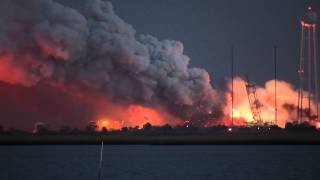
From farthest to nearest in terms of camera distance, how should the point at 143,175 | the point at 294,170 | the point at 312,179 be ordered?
the point at 294,170, the point at 143,175, the point at 312,179

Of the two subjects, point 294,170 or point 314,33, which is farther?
point 314,33

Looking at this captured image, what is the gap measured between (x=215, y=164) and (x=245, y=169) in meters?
13.4

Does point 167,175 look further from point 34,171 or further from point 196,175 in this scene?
point 34,171

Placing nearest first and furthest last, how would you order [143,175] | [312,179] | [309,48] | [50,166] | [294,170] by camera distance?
1. [312,179]
2. [143,175]
3. [294,170]
4. [50,166]
5. [309,48]

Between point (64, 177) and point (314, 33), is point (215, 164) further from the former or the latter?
point (314, 33)

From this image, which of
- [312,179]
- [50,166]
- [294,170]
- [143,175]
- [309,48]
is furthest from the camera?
[309,48]

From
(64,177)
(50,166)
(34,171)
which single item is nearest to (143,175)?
(64,177)

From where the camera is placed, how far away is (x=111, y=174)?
9844cm

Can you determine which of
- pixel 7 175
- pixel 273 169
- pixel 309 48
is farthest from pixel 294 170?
pixel 309 48

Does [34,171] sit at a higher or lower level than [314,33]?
lower

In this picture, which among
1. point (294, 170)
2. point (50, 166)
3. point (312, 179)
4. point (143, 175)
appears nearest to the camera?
point (312, 179)

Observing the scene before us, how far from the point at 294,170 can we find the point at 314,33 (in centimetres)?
9742

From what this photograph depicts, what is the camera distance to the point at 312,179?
88.4 m

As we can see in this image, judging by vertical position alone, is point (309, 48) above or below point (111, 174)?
above
